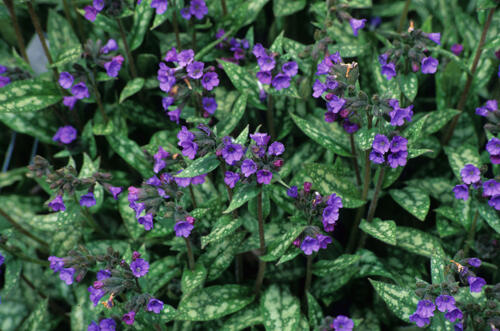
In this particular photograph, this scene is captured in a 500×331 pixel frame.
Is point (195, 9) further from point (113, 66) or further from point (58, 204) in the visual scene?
point (58, 204)

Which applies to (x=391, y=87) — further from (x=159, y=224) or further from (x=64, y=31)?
(x=64, y=31)

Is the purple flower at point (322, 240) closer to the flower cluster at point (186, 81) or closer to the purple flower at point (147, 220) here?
the purple flower at point (147, 220)

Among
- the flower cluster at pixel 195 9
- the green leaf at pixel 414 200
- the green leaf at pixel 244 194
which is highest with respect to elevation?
the flower cluster at pixel 195 9

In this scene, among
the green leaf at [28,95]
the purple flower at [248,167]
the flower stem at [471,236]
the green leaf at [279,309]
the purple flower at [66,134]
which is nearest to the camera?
the purple flower at [248,167]

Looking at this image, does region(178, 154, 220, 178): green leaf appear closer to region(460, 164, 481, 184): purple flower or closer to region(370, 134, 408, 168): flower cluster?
region(370, 134, 408, 168): flower cluster

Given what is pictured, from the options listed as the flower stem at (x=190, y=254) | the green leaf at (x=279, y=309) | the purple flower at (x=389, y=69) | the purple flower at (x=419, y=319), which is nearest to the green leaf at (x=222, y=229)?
the flower stem at (x=190, y=254)

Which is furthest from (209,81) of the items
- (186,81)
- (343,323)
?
(343,323)
